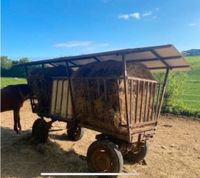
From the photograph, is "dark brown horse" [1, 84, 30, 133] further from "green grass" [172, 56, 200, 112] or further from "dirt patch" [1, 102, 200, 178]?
"green grass" [172, 56, 200, 112]

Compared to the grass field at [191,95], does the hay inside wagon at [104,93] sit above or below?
above

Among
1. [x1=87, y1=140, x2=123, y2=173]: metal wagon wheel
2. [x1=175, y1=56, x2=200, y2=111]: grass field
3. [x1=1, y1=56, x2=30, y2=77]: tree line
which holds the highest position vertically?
[x1=1, y1=56, x2=30, y2=77]: tree line

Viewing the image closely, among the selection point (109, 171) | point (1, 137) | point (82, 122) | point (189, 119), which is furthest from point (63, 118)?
point (189, 119)

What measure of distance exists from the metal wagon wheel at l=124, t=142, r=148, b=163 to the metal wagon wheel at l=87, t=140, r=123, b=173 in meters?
1.33

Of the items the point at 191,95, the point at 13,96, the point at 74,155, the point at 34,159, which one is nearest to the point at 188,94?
the point at 191,95

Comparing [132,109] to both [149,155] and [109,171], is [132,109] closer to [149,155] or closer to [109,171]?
[109,171]

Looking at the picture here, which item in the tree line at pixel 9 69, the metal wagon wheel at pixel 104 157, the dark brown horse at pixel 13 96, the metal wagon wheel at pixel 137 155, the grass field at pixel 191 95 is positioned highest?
the tree line at pixel 9 69

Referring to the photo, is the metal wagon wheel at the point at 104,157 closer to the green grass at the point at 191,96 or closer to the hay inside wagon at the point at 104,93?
the hay inside wagon at the point at 104,93

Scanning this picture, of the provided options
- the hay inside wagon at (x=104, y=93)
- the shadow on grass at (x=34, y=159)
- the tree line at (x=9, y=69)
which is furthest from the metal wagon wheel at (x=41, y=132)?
the tree line at (x=9, y=69)

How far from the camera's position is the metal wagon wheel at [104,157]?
7.12 m

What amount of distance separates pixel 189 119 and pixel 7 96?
359 inches

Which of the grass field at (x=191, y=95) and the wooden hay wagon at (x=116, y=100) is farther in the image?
the grass field at (x=191, y=95)

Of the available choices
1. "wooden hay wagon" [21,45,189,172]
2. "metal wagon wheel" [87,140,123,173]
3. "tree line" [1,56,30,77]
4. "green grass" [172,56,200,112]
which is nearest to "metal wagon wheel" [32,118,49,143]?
"wooden hay wagon" [21,45,189,172]

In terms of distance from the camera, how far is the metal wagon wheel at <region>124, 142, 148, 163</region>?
28.0 ft
